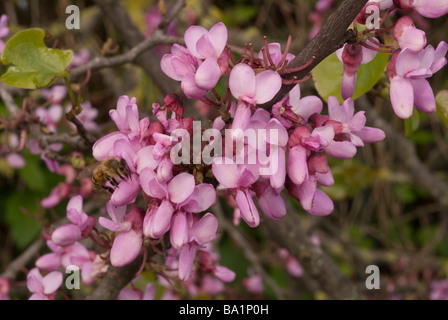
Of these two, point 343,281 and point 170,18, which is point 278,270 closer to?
point 343,281

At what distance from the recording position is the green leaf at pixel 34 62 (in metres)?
0.77

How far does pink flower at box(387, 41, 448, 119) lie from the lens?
2.05 feet

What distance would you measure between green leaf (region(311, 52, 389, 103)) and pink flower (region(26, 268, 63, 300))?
0.52m

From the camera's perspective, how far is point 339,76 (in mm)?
828

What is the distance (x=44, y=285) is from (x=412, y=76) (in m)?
0.64

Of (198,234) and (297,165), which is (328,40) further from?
(198,234)

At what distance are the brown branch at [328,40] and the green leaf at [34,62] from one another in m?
0.33

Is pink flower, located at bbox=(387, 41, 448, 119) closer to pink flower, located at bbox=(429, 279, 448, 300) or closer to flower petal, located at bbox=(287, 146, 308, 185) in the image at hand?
flower petal, located at bbox=(287, 146, 308, 185)

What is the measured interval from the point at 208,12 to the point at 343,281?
123 centimetres

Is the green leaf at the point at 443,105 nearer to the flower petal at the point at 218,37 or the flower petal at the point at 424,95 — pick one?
the flower petal at the point at 424,95

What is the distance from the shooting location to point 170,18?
1.11 m

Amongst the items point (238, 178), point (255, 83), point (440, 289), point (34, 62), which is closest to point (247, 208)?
point (238, 178)

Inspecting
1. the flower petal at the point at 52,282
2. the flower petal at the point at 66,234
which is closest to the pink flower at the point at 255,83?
the flower petal at the point at 66,234
